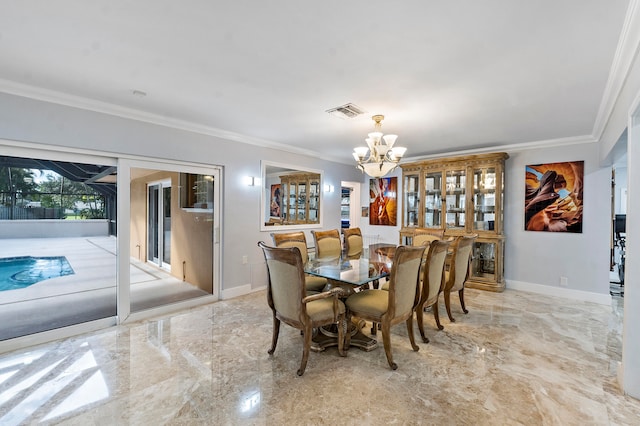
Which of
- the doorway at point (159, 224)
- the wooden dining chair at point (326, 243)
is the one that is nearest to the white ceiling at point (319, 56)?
the doorway at point (159, 224)

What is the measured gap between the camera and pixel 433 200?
543 centimetres

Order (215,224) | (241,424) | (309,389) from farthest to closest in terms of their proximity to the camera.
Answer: (215,224) < (309,389) < (241,424)

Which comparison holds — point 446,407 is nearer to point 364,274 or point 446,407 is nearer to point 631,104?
point 364,274

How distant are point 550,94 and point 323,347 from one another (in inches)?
124

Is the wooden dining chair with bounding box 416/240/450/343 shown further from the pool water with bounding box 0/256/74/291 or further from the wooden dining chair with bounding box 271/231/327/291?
the pool water with bounding box 0/256/74/291

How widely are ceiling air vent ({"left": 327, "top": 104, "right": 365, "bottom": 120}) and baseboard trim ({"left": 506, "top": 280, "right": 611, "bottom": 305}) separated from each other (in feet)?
13.0

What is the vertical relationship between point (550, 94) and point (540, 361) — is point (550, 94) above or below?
above

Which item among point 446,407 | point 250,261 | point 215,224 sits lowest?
point 446,407

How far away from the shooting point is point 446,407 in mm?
1968

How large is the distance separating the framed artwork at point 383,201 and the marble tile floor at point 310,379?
327 cm

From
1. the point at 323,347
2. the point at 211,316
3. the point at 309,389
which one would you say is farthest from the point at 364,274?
the point at 211,316

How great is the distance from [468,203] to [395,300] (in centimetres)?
330

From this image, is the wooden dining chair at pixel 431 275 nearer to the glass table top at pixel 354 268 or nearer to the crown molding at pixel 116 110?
the glass table top at pixel 354 268

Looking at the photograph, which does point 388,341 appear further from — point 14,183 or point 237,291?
point 14,183
